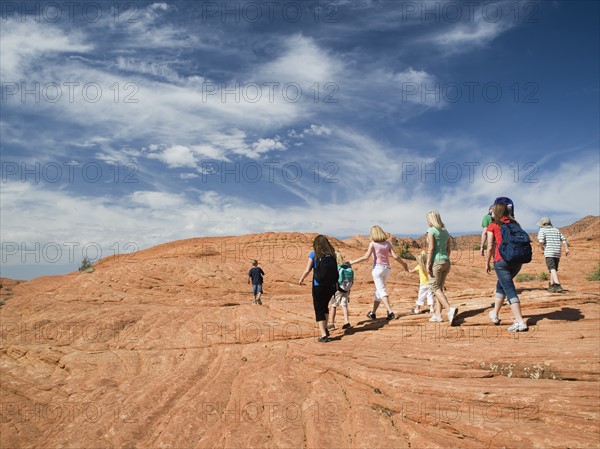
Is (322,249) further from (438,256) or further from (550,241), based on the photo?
(550,241)

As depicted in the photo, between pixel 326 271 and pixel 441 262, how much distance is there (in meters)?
2.49

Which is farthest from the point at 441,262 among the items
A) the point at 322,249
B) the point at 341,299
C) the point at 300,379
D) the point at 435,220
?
the point at 300,379

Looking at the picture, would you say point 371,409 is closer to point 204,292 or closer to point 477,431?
point 477,431

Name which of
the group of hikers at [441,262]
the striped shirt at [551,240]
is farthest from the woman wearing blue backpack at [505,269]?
the striped shirt at [551,240]

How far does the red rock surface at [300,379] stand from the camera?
17.9ft

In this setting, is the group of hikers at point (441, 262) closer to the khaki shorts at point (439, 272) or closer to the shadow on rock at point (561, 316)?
the khaki shorts at point (439, 272)

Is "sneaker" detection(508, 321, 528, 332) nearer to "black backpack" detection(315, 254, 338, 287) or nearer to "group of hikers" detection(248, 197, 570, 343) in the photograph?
"group of hikers" detection(248, 197, 570, 343)

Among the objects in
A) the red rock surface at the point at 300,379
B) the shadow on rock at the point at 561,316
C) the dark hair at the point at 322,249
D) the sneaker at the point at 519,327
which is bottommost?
the red rock surface at the point at 300,379

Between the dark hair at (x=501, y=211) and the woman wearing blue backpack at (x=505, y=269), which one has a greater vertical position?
the dark hair at (x=501, y=211)

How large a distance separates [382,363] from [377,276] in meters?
2.77

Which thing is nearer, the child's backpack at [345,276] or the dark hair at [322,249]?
the dark hair at [322,249]

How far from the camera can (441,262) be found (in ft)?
28.7

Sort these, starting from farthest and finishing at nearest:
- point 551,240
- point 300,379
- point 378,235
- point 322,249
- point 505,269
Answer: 1. point 551,240
2. point 378,235
3. point 322,249
4. point 505,269
5. point 300,379

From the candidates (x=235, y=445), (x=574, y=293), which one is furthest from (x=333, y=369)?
(x=574, y=293)
